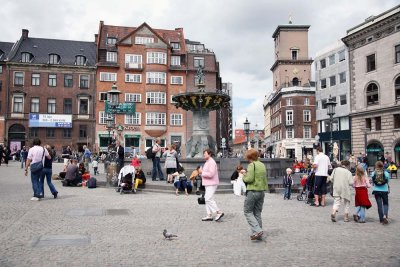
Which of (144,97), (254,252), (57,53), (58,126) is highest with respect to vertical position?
(57,53)

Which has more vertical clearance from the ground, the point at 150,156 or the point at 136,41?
the point at 136,41

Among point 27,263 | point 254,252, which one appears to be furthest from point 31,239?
point 254,252

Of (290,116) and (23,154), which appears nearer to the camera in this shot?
(23,154)

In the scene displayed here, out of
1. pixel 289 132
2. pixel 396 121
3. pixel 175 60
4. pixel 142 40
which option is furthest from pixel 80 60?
pixel 396 121

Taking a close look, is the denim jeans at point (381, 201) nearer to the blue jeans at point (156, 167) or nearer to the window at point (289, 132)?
the blue jeans at point (156, 167)

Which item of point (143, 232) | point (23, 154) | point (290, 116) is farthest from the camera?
point (290, 116)

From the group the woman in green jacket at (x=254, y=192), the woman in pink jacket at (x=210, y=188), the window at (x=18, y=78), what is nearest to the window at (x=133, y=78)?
the window at (x=18, y=78)

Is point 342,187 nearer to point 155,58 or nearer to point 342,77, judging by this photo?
point 342,77

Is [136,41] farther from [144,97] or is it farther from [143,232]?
[143,232]

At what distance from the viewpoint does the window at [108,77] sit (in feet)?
175

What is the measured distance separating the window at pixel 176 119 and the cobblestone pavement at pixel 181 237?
4149 centimetres

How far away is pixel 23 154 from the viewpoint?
3062 cm

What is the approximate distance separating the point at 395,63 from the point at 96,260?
41.5 metres

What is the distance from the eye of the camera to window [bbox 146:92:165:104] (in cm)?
5338
